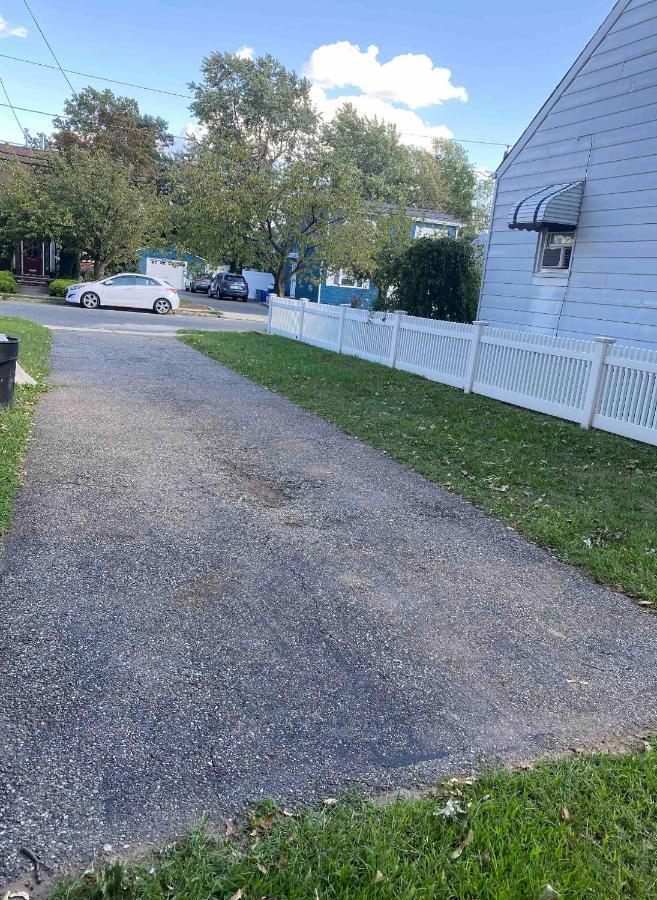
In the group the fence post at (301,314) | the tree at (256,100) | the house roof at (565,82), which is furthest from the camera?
the tree at (256,100)

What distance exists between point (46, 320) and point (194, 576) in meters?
16.6

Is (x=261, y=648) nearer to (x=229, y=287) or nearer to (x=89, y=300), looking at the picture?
(x=89, y=300)

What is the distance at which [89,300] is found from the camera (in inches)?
985

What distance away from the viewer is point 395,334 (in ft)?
42.7

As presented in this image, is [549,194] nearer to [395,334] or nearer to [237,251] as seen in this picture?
[395,334]

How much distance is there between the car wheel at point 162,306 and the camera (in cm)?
2575

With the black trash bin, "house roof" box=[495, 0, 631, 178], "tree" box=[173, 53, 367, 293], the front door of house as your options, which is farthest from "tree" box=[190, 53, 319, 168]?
the black trash bin

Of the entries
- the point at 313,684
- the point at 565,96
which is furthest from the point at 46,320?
the point at 313,684

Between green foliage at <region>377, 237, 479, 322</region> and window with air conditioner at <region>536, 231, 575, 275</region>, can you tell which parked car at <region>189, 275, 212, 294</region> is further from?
window with air conditioner at <region>536, 231, 575, 275</region>

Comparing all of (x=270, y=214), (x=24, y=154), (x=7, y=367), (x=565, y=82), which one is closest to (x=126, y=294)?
(x=270, y=214)

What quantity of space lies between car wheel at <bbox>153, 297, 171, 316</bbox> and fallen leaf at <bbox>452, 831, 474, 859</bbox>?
25.2 metres

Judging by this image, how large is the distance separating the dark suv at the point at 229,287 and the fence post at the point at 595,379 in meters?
31.2

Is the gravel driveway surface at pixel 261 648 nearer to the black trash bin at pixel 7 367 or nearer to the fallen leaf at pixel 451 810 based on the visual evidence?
the fallen leaf at pixel 451 810

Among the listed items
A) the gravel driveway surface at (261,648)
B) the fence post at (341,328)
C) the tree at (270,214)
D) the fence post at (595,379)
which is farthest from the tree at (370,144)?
the gravel driveway surface at (261,648)
